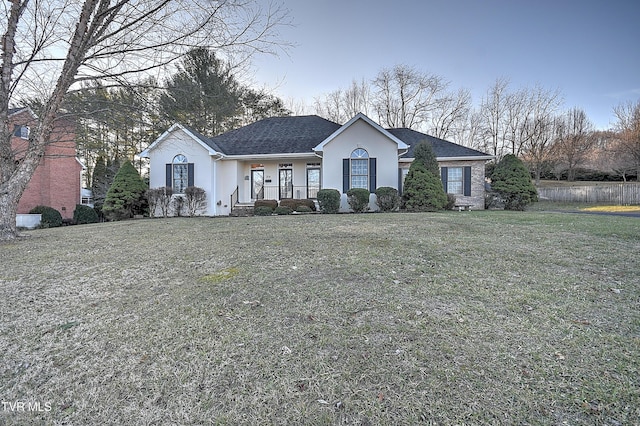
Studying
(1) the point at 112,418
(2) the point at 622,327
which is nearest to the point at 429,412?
(1) the point at 112,418

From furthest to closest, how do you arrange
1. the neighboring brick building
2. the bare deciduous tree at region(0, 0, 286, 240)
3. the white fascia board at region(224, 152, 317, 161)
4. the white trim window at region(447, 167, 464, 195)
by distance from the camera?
the neighboring brick building → the white trim window at region(447, 167, 464, 195) → the white fascia board at region(224, 152, 317, 161) → the bare deciduous tree at region(0, 0, 286, 240)

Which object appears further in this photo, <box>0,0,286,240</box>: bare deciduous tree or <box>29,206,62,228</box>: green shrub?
<box>29,206,62,228</box>: green shrub

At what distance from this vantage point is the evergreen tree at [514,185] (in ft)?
51.0

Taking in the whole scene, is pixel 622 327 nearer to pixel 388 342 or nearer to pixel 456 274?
pixel 456 274

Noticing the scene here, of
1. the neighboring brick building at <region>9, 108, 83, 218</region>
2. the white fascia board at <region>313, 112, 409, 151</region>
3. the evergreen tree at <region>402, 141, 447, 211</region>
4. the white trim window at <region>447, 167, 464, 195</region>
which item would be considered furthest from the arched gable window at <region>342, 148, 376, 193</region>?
the neighboring brick building at <region>9, 108, 83, 218</region>

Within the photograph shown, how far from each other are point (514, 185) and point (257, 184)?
1323 centimetres

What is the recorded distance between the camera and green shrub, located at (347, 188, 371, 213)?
1395 cm

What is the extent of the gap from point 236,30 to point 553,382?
26.6 feet

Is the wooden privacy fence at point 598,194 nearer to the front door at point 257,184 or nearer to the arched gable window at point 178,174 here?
the front door at point 257,184

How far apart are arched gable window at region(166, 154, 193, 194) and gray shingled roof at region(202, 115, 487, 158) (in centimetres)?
156

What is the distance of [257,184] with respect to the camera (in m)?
17.2

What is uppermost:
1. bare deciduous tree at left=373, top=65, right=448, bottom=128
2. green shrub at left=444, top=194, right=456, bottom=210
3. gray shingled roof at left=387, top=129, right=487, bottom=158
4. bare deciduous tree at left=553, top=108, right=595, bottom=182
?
bare deciduous tree at left=373, top=65, right=448, bottom=128

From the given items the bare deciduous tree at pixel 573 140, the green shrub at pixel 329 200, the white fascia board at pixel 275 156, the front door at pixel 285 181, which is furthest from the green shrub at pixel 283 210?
the bare deciduous tree at pixel 573 140

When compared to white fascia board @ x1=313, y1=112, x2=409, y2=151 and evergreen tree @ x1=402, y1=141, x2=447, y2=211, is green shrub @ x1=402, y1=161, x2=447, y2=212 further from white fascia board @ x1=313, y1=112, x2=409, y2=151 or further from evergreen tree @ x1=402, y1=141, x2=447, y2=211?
white fascia board @ x1=313, y1=112, x2=409, y2=151
